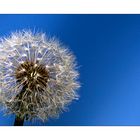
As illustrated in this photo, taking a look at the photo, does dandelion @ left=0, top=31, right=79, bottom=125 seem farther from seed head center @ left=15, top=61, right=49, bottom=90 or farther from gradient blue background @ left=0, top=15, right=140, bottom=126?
gradient blue background @ left=0, top=15, right=140, bottom=126

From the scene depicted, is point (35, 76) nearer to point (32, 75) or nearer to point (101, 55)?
point (32, 75)

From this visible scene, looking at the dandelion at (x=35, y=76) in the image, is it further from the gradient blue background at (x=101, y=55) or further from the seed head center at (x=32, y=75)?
the gradient blue background at (x=101, y=55)

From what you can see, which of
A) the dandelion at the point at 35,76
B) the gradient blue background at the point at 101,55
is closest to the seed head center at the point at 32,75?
the dandelion at the point at 35,76

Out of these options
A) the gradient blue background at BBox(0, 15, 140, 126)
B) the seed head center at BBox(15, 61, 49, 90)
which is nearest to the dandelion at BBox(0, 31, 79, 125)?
the seed head center at BBox(15, 61, 49, 90)

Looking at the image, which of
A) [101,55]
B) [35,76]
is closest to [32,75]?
[35,76]

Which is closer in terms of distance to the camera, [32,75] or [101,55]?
[32,75]

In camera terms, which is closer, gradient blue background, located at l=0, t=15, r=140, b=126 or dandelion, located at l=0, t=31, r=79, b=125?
dandelion, located at l=0, t=31, r=79, b=125
